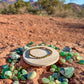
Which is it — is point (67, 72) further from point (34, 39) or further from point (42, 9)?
point (42, 9)

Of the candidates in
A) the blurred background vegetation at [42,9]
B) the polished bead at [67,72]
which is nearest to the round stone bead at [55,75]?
the polished bead at [67,72]

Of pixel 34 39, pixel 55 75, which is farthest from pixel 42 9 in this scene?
pixel 55 75

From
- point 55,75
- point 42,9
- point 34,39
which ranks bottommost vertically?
point 55,75

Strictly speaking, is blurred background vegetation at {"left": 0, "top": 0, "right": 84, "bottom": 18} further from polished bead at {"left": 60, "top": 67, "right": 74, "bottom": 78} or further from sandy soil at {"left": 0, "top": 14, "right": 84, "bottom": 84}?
polished bead at {"left": 60, "top": 67, "right": 74, "bottom": 78}

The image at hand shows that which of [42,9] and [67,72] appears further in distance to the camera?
[42,9]

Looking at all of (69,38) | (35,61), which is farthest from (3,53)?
(69,38)

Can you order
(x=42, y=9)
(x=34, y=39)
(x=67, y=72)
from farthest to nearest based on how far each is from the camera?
1. (x=42, y=9)
2. (x=34, y=39)
3. (x=67, y=72)

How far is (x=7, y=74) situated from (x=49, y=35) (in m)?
2.97

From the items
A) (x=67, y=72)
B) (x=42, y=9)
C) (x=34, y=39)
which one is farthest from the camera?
(x=42, y=9)

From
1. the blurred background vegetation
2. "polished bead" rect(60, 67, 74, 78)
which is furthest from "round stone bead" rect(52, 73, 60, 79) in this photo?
the blurred background vegetation

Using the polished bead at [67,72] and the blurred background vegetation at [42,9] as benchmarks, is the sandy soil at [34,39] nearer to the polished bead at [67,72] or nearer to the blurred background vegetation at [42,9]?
the polished bead at [67,72]

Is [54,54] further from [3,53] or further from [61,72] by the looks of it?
[3,53]

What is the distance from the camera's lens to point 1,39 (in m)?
3.83

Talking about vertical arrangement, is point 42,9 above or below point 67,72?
above
